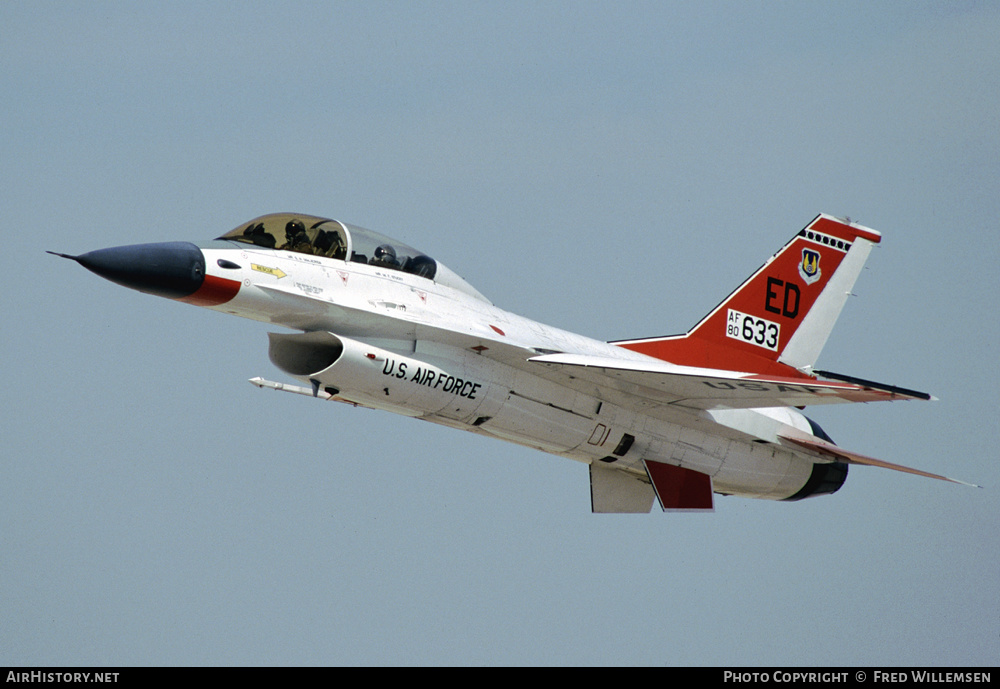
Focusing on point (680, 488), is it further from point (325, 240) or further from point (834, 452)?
point (325, 240)

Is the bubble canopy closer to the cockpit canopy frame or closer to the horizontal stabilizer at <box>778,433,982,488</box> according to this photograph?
the cockpit canopy frame

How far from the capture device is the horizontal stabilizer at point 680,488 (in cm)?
→ 1825

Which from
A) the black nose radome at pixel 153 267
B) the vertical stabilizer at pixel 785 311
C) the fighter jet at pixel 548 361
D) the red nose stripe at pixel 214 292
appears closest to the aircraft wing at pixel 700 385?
the fighter jet at pixel 548 361

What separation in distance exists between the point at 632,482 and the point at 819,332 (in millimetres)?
4039

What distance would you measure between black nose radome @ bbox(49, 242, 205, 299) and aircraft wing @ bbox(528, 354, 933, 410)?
418 cm

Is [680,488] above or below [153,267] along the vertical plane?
below

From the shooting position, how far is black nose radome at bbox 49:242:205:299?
47.5ft

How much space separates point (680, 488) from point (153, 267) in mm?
7689

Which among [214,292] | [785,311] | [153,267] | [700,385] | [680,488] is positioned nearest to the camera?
[153,267]

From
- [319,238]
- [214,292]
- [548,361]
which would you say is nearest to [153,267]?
[214,292]

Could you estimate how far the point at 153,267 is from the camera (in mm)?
14578

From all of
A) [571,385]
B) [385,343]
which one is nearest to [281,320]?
[385,343]

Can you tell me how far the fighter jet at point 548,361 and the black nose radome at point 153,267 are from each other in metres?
0.02
